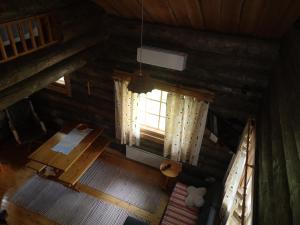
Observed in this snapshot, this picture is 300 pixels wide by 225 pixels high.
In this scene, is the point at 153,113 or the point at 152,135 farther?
the point at 152,135

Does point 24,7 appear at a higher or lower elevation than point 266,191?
higher

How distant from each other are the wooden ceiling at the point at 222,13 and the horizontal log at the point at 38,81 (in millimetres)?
1073

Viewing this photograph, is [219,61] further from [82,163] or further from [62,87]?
[62,87]

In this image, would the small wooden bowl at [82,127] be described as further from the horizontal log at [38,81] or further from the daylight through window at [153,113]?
the horizontal log at [38,81]

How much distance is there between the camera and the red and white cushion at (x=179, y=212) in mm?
4553

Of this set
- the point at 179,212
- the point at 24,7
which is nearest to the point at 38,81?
the point at 24,7

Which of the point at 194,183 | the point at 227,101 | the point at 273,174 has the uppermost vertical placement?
the point at 273,174

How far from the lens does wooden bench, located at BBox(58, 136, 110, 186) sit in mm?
5172

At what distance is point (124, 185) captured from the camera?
5691 millimetres

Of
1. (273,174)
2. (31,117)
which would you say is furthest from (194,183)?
(31,117)

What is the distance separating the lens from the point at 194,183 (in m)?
5.23

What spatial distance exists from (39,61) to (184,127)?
2.92 metres

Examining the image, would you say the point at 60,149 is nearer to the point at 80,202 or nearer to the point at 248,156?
the point at 80,202

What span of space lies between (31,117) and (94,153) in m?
2.13
